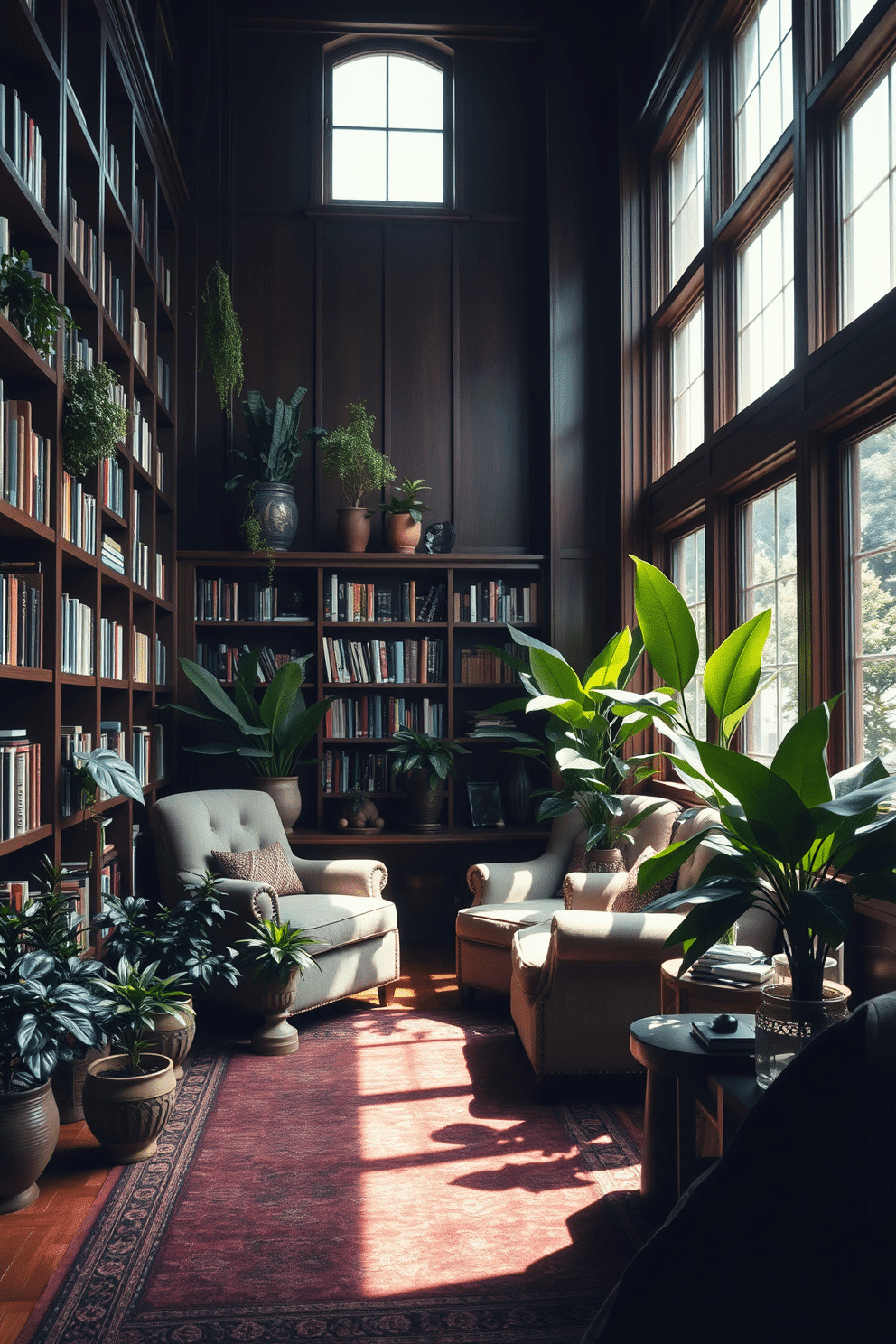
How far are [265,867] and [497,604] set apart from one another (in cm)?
207

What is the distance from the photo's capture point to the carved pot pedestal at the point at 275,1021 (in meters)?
3.56

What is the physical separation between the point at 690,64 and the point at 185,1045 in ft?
14.7

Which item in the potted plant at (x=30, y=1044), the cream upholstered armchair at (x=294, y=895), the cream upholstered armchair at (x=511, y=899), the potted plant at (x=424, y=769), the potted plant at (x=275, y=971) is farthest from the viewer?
the potted plant at (x=424, y=769)

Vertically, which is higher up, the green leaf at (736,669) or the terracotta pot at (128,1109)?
the green leaf at (736,669)

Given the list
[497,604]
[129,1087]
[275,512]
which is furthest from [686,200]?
[129,1087]

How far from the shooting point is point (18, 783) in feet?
9.21

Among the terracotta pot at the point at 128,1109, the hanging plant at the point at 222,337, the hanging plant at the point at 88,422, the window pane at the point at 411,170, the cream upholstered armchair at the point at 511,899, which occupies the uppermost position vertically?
the window pane at the point at 411,170

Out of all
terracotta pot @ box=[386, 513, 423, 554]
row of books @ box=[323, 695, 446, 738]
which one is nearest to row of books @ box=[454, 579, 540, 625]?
terracotta pot @ box=[386, 513, 423, 554]

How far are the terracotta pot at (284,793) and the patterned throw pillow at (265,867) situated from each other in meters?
0.50

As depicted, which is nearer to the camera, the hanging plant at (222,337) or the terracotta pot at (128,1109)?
the terracotta pot at (128,1109)

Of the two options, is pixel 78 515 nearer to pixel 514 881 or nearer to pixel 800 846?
pixel 514 881

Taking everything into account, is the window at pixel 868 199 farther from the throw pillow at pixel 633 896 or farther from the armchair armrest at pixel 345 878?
the armchair armrest at pixel 345 878

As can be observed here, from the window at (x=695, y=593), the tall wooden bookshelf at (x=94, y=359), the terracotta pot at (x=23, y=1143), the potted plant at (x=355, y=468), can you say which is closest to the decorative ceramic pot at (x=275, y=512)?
the potted plant at (x=355, y=468)

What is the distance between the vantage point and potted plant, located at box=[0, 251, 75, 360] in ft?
8.40
